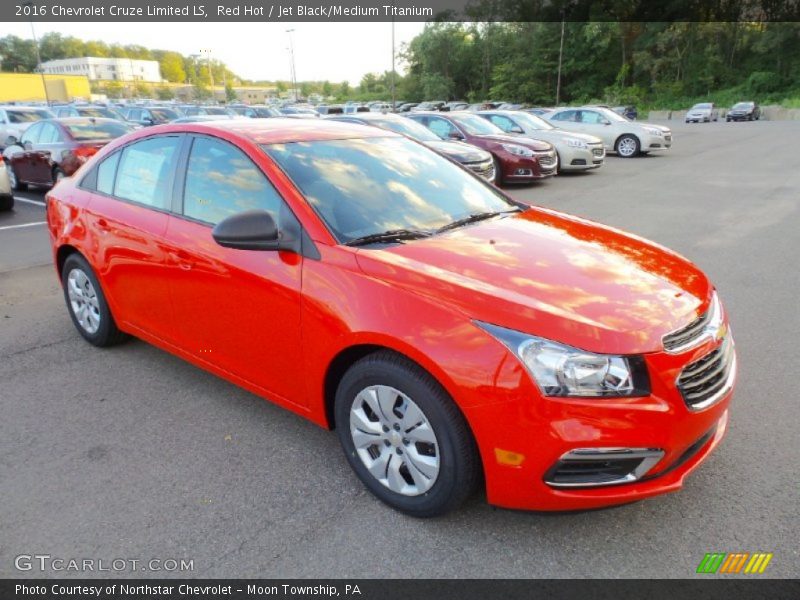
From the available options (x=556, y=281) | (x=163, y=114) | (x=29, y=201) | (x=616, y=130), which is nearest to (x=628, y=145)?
(x=616, y=130)

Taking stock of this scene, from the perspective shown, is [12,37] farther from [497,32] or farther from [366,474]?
[366,474]

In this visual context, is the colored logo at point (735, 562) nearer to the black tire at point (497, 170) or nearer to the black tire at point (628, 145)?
the black tire at point (497, 170)

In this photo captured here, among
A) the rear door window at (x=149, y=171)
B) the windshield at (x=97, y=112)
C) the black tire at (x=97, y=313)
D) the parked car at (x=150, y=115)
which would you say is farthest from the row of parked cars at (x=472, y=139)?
the parked car at (x=150, y=115)

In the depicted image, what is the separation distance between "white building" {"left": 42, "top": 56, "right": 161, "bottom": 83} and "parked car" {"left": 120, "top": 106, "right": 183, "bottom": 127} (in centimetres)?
11476

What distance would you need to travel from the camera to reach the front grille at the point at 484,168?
37.3 feet

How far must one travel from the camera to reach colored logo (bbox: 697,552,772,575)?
2268 mm

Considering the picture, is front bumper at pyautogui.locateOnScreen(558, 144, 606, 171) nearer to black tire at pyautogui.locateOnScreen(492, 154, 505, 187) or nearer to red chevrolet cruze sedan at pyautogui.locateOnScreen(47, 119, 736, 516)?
Answer: black tire at pyautogui.locateOnScreen(492, 154, 505, 187)

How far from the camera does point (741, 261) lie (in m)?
6.51

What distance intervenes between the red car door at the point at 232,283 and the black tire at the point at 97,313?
1.00 metres

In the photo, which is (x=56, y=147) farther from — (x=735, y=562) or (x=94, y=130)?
(x=735, y=562)

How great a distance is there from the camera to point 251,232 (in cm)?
276

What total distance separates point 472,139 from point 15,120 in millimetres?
13817

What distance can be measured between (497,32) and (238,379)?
84230 millimetres

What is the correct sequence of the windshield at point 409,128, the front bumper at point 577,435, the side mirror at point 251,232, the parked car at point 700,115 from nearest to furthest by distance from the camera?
the front bumper at point 577,435 → the side mirror at point 251,232 → the windshield at point 409,128 → the parked car at point 700,115
